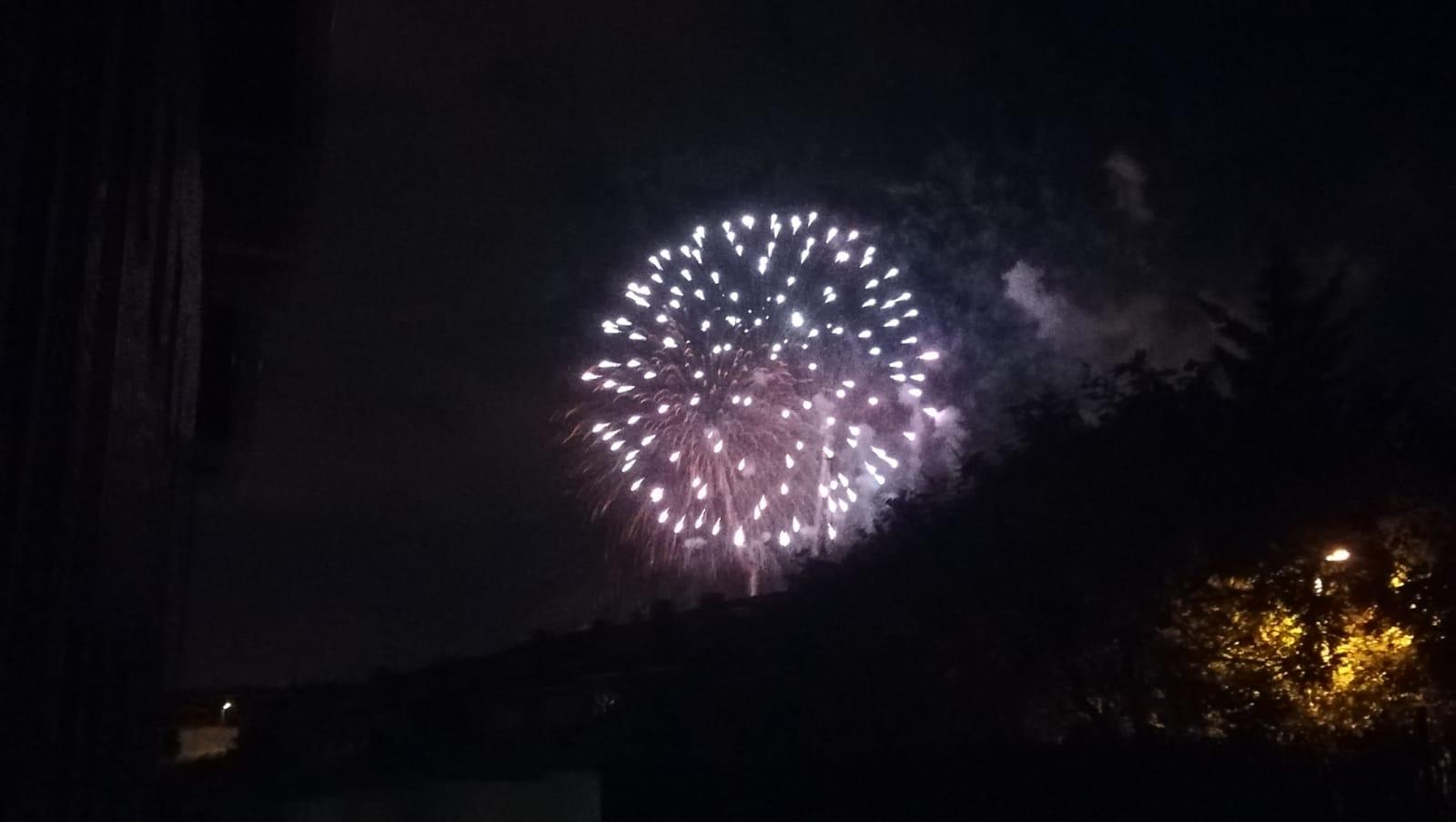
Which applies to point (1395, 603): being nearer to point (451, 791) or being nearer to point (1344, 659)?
point (1344, 659)

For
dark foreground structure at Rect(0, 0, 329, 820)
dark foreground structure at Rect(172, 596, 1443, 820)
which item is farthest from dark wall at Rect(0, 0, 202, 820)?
dark foreground structure at Rect(172, 596, 1443, 820)

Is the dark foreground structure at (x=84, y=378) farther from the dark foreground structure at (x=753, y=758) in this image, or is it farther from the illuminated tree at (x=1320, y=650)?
the illuminated tree at (x=1320, y=650)

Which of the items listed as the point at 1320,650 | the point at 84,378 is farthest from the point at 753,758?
the point at 84,378

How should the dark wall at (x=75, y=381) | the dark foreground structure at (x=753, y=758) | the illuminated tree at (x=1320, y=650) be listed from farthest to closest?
the illuminated tree at (x=1320, y=650), the dark foreground structure at (x=753, y=758), the dark wall at (x=75, y=381)

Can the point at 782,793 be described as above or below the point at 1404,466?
below

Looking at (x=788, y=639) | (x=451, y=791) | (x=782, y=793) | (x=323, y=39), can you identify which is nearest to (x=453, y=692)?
(x=451, y=791)

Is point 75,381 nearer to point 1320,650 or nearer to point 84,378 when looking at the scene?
point 84,378

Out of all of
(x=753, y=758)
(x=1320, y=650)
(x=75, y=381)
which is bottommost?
(x=753, y=758)

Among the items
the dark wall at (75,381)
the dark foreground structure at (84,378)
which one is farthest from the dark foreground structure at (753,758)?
the dark wall at (75,381)

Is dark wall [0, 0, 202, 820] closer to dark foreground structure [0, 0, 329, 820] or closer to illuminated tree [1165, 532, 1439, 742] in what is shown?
dark foreground structure [0, 0, 329, 820]
